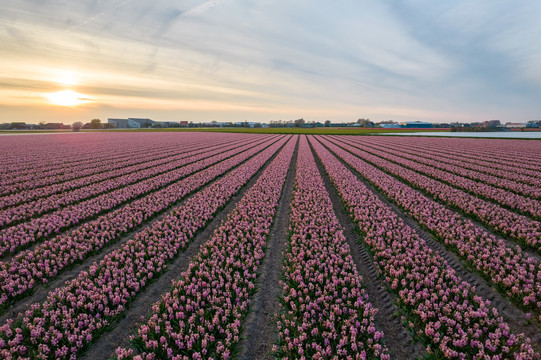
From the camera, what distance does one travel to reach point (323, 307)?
586 cm

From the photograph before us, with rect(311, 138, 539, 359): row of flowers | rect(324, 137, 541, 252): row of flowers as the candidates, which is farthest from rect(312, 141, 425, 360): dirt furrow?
rect(324, 137, 541, 252): row of flowers

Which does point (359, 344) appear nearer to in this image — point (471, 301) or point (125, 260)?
point (471, 301)

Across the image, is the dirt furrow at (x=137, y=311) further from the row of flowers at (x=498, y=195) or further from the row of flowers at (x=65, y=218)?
the row of flowers at (x=498, y=195)

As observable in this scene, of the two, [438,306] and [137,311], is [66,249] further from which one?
[438,306]

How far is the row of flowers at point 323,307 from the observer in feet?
15.6

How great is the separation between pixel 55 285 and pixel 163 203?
21.8 ft

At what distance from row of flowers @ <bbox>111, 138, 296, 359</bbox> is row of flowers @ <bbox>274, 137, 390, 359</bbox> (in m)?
1.03

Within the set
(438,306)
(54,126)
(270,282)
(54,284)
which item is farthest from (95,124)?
(438,306)

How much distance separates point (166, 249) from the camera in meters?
8.52

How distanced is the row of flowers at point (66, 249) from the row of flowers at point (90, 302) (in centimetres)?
105

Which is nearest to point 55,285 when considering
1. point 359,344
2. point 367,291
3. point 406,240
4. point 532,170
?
point 359,344

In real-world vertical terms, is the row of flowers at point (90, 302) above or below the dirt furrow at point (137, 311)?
above

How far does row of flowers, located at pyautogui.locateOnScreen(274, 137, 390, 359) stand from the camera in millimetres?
4770

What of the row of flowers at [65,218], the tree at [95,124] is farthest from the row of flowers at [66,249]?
the tree at [95,124]
